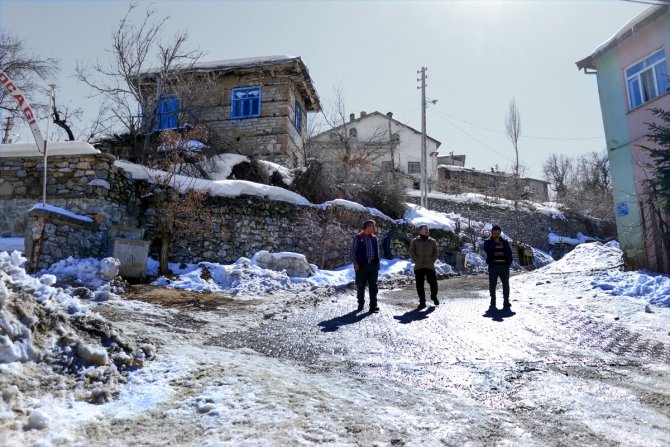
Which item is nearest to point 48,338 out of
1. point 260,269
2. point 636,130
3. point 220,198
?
point 260,269

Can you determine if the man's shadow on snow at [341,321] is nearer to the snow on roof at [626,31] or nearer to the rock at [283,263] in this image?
the rock at [283,263]

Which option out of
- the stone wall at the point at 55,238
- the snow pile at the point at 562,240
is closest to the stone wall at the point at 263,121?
the stone wall at the point at 55,238

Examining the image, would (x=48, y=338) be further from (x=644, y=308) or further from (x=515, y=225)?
(x=515, y=225)

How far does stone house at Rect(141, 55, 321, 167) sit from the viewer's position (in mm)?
20875

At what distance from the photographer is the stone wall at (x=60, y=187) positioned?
424 inches

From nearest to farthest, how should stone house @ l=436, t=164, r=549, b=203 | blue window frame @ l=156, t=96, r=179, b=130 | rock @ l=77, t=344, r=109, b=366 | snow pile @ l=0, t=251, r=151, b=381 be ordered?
snow pile @ l=0, t=251, r=151, b=381 → rock @ l=77, t=344, r=109, b=366 → blue window frame @ l=156, t=96, r=179, b=130 → stone house @ l=436, t=164, r=549, b=203

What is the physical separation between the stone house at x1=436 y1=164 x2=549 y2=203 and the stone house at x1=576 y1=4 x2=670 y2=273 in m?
18.3

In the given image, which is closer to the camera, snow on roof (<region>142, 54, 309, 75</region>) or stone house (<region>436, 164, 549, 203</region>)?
snow on roof (<region>142, 54, 309, 75</region>)

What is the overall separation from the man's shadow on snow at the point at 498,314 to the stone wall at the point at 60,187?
8.64m

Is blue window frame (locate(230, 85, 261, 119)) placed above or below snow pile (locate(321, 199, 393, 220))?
above

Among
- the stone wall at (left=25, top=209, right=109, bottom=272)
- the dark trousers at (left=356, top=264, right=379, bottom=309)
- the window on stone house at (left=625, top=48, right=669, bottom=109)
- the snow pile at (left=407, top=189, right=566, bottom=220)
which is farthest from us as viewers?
the snow pile at (left=407, top=189, right=566, bottom=220)

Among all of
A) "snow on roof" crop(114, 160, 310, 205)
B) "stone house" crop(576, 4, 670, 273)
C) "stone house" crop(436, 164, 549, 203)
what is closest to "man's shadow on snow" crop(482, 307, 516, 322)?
"stone house" crop(576, 4, 670, 273)

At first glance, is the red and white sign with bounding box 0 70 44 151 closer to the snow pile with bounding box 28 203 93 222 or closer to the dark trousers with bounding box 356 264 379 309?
the snow pile with bounding box 28 203 93 222

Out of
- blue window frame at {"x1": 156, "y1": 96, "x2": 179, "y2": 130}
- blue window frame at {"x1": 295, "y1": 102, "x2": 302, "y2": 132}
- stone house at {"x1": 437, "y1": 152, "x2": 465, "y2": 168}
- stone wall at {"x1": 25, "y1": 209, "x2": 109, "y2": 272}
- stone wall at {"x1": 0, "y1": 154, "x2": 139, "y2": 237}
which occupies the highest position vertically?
A: stone house at {"x1": 437, "y1": 152, "x2": 465, "y2": 168}
